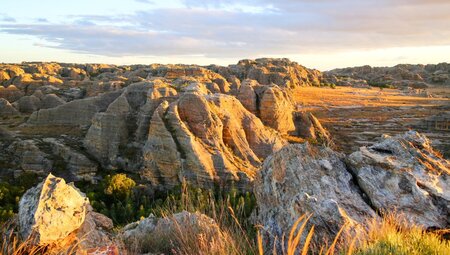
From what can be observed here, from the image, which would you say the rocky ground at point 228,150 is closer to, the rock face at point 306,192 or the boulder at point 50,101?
the rock face at point 306,192

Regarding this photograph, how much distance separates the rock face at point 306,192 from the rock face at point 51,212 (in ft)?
9.44

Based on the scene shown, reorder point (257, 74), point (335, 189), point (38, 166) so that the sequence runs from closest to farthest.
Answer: point (335, 189) → point (38, 166) → point (257, 74)

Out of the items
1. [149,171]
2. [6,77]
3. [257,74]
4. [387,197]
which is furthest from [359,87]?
[387,197]

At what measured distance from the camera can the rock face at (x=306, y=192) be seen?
5695 millimetres

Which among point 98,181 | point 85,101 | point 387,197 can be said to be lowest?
point 98,181

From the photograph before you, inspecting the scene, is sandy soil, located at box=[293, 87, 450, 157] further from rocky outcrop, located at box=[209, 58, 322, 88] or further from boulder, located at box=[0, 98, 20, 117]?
boulder, located at box=[0, 98, 20, 117]

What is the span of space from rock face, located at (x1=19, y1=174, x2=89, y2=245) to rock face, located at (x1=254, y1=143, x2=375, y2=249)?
288cm

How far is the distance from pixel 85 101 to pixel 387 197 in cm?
3136

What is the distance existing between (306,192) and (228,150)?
20174 millimetres

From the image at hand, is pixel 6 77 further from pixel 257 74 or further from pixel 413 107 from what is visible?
pixel 413 107

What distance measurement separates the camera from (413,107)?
5912cm

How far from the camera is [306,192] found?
22.6 feet

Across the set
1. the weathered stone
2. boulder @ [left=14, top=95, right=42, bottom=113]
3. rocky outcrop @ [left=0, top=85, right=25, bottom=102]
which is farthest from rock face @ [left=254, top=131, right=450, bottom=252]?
rocky outcrop @ [left=0, top=85, right=25, bottom=102]

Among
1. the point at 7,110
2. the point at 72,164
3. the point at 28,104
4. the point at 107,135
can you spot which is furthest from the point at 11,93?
the point at 72,164
